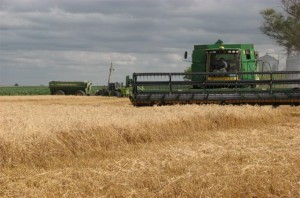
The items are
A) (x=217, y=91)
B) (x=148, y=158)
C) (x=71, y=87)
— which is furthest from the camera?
(x=71, y=87)

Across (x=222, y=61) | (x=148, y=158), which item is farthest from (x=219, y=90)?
(x=148, y=158)

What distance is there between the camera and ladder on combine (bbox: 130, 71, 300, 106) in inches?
611

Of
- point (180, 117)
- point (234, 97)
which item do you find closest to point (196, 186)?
point (180, 117)

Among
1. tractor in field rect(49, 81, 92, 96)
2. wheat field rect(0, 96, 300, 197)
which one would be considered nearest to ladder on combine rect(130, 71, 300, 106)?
wheat field rect(0, 96, 300, 197)

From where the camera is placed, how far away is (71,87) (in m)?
44.6

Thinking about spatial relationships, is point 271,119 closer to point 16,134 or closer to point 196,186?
point 16,134

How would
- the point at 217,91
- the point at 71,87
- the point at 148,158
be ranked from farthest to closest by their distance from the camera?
the point at 71,87 → the point at 217,91 → the point at 148,158

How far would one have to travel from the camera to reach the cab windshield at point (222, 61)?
17.9 meters

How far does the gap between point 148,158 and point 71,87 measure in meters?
38.3

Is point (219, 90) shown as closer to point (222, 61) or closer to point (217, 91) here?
point (217, 91)

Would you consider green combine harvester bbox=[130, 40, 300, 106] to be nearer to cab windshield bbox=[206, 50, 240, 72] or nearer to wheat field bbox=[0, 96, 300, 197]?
cab windshield bbox=[206, 50, 240, 72]

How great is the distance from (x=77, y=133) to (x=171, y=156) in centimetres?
194

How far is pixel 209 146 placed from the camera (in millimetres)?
8258

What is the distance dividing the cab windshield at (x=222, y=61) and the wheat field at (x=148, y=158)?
646 centimetres
